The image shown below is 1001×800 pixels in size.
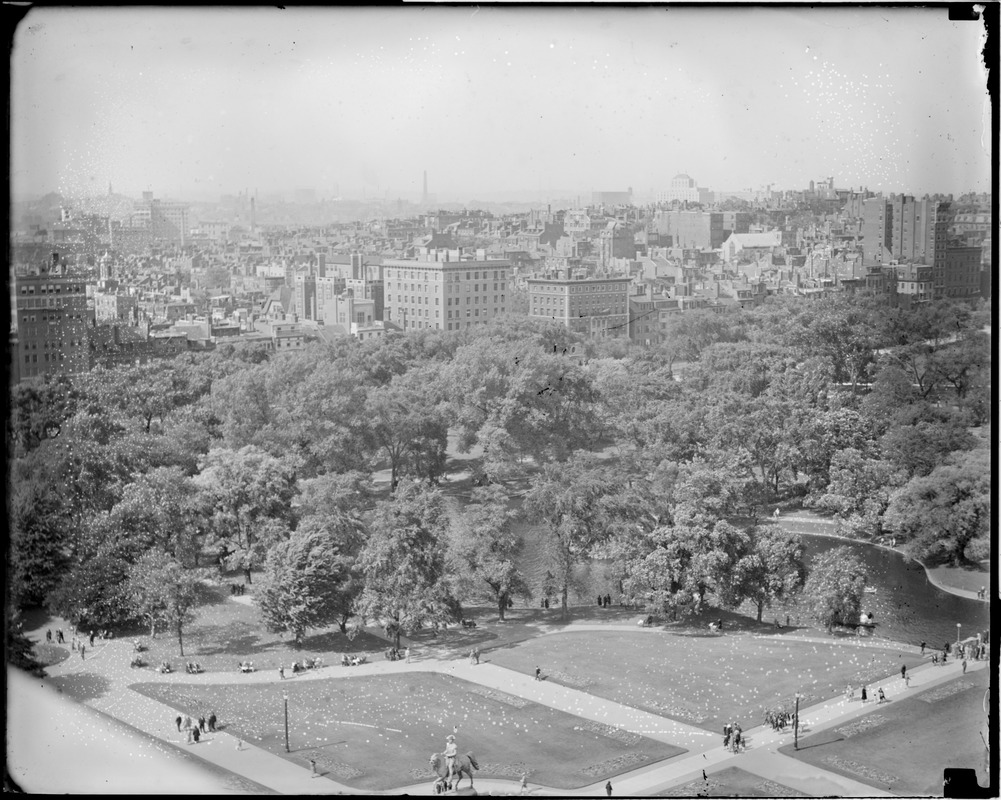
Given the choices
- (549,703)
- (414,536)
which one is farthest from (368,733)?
(414,536)

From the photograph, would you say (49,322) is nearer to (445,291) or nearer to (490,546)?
(445,291)

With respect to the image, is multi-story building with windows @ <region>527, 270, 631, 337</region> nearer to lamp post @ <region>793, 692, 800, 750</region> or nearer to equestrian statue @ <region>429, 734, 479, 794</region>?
lamp post @ <region>793, 692, 800, 750</region>

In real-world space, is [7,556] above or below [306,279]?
below

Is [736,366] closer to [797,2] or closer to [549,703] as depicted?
[549,703]

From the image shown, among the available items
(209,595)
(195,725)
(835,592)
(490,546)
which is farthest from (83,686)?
(835,592)

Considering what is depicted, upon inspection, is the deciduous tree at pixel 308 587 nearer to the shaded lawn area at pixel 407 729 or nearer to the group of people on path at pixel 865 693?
the shaded lawn area at pixel 407 729

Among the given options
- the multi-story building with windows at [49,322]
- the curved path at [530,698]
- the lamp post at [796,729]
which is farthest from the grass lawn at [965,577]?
the multi-story building with windows at [49,322]

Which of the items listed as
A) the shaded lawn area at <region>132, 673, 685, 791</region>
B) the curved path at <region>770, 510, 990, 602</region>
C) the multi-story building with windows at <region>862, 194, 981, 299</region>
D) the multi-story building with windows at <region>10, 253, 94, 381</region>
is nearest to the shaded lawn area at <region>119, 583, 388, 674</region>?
the shaded lawn area at <region>132, 673, 685, 791</region>
